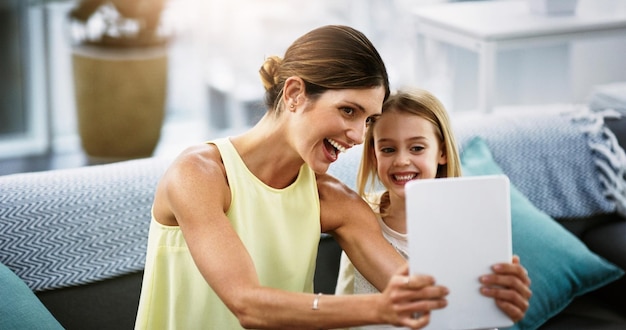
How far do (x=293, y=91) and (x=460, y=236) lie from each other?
0.44 m

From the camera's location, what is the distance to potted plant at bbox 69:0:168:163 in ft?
13.6

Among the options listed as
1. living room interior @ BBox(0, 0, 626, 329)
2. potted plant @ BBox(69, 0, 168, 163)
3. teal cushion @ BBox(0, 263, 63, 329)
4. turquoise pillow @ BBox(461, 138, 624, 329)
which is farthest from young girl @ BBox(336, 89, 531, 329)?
potted plant @ BBox(69, 0, 168, 163)

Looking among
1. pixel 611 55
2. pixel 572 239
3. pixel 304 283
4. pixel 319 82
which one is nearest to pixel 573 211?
pixel 572 239

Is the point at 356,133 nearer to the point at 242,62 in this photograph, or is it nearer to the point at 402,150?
the point at 402,150

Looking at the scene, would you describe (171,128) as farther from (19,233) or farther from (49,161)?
(19,233)

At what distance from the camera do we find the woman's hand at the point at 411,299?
1.36 m

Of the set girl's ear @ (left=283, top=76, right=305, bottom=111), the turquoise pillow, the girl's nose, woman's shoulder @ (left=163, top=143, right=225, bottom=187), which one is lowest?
the turquoise pillow

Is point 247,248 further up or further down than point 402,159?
further down

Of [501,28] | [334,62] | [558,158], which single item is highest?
[334,62]

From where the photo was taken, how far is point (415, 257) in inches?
53.6

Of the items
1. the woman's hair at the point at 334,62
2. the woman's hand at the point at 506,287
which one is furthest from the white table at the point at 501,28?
the woman's hand at the point at 506,287

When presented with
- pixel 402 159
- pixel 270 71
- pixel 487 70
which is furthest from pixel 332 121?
pixel 487 70

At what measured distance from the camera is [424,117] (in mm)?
1914

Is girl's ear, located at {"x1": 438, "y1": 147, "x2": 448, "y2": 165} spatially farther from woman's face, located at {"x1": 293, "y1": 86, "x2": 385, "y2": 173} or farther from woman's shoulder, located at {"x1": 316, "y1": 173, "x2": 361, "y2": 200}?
woman's face, located at {"x1": 293, "y1": 86, "x2": 385, "y2": 173}
